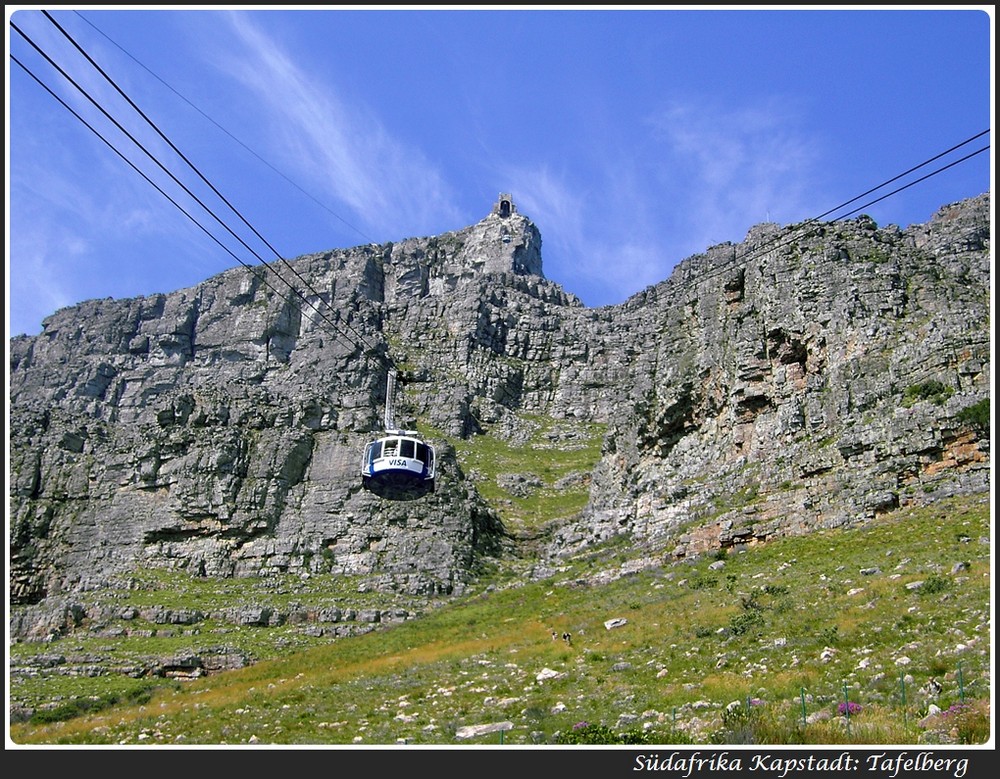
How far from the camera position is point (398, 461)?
59.7 m

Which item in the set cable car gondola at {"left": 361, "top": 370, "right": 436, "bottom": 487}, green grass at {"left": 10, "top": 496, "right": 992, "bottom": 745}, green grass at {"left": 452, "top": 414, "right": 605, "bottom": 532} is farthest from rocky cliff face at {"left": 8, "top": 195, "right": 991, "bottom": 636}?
green grass at {"left": 10, "top": 496, "right": 992, "bottom": 745}

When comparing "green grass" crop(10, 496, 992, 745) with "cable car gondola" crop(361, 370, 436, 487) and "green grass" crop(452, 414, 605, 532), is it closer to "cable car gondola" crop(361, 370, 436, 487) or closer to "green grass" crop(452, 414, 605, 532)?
"cable car gondola" crop(361, 370, 436, 487)

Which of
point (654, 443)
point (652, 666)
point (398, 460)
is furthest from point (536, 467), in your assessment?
point (652, 666)

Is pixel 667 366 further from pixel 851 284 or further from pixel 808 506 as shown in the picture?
pixel 808 506

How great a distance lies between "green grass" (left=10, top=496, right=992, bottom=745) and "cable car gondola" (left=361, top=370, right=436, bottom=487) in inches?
702

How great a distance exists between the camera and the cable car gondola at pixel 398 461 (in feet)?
197

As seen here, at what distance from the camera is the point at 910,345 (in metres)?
43.2

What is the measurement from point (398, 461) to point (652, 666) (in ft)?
130

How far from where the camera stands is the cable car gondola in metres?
59.9

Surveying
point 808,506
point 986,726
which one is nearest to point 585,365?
point 808,506

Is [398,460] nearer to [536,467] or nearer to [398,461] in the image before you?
[398,461]

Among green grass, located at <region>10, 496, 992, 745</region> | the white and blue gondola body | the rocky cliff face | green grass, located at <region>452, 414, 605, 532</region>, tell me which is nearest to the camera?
green grass, located at <region>10, 496, 992, 745</region>

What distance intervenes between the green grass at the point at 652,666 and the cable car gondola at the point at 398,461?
1783 centimetres

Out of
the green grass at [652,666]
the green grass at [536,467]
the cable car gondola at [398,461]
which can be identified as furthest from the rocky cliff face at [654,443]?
the green grass at [652,666]
